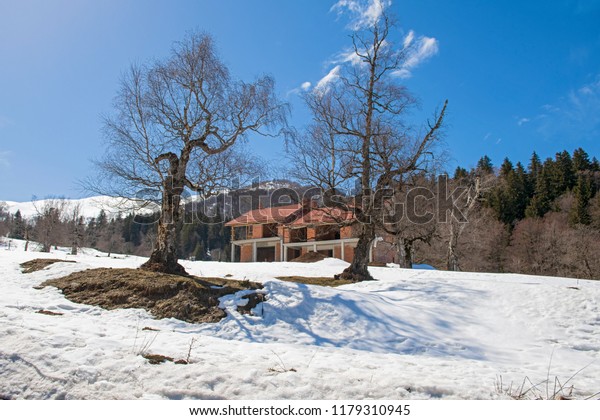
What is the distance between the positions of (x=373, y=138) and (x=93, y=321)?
13918 mm

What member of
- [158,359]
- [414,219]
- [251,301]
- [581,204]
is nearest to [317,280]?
[251,301]

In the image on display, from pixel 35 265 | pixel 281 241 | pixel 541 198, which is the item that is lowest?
pixel 35 265

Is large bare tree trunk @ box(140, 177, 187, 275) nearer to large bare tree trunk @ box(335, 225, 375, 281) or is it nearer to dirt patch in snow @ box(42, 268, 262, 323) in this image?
dirt patch in snow @ box(42, 268, 262, 323)

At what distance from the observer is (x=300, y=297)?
1141cm

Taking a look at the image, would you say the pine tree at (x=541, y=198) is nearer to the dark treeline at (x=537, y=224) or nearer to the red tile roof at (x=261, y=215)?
the dark treeline at (x=537, y=224)

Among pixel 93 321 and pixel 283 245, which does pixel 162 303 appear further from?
pixel 283 245

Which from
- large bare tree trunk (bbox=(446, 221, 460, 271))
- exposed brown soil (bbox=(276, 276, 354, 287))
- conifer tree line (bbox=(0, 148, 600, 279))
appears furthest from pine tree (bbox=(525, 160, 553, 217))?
exposed brown soil (bbox=(276, 276, 354, 287))

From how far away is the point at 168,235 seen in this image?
13.9 metres

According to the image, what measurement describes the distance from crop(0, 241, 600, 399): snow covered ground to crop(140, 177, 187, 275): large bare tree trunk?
274cm

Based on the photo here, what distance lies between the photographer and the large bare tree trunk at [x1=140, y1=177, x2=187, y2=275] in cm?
1371

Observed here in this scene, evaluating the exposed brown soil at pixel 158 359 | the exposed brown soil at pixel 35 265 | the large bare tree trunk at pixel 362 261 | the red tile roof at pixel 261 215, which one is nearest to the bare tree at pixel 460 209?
the large bare tree trunk at pixel 362 261

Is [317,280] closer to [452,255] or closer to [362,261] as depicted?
[362,261]

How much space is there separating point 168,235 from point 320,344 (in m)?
7.61

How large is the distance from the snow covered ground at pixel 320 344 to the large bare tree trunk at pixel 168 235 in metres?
2.74
